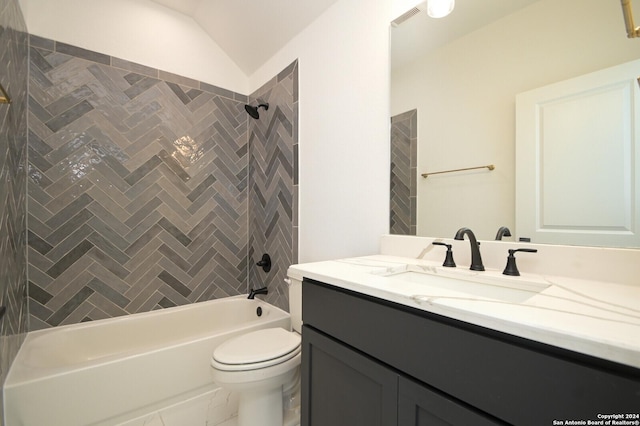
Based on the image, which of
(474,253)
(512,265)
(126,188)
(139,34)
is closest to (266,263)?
(126,188)

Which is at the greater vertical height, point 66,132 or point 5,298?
point 66,132

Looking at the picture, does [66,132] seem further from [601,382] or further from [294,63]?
[601,382]

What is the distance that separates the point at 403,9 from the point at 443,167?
2.61ft

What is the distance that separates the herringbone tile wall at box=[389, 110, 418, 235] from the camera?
4.29ft

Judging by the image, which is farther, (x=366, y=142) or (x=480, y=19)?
(x=366, y=142)

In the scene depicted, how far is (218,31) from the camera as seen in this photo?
7.30 feet

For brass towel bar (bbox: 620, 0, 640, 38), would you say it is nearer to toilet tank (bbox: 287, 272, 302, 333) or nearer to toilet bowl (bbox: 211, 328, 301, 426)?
toilet tank (bbox: 287, 272, 302, 333)

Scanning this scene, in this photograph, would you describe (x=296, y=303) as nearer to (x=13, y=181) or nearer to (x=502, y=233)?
(x=502, y=233)

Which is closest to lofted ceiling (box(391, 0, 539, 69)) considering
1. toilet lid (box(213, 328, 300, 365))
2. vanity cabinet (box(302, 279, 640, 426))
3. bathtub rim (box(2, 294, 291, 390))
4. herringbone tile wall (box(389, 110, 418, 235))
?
herringbone tile wall (box(389, 110, 418, 235))

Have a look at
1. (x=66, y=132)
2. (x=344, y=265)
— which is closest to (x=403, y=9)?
(x=344, y=265)

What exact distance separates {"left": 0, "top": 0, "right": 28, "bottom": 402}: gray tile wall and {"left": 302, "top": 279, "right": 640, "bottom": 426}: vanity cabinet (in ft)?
4.62

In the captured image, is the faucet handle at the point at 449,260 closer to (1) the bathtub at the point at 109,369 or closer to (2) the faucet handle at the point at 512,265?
(2) the faucet handle at the point at 512,265

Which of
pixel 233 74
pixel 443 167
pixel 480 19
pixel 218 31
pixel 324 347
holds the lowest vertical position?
pixel 324 347

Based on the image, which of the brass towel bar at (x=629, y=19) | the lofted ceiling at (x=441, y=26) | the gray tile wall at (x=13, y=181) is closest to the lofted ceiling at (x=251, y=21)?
the lofted ceiling at (x=441, y=26)
